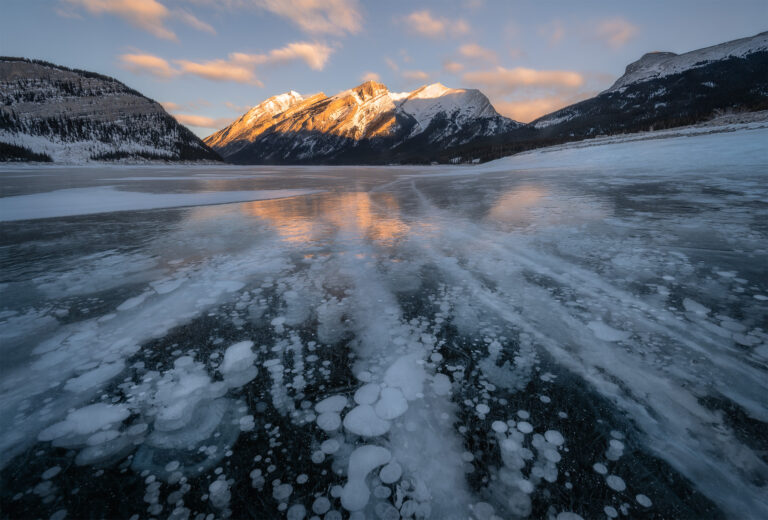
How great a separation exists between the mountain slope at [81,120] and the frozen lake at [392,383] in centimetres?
11811

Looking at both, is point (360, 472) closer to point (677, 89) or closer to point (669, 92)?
point (669, 92)

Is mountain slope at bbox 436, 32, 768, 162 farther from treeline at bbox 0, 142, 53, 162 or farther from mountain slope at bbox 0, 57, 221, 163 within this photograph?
treeline at bbox 0, 142, 53, 162

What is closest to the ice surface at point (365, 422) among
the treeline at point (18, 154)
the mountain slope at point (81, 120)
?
the treeline at point (18, 154)

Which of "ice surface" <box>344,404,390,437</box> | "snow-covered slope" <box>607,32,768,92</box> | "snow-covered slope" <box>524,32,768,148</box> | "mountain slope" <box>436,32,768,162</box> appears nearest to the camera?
"ice surface" <box>344,404,390,437</box>

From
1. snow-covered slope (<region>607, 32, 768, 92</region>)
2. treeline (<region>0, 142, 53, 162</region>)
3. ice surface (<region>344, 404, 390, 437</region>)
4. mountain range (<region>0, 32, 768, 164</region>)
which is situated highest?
snow-covered slope (<region>607, 32, 768, 92</region>)

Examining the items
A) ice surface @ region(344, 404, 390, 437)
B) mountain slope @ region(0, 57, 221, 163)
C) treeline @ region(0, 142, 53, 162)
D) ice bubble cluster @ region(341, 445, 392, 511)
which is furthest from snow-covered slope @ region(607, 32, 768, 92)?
treeline @ region(0, 142, 53, 162)

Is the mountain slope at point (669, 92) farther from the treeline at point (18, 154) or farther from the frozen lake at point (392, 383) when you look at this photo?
the treeline at point (18, 154)

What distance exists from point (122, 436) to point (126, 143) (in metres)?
143

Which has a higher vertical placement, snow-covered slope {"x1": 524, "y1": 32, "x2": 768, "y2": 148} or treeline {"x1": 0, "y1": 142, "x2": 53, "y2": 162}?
snow-covered slope {"x1": 524, "y1": 32, "x2": 768, "y2": 148}

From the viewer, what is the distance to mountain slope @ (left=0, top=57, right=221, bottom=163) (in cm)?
9381

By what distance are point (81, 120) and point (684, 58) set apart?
262 metres

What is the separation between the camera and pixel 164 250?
4418 mm

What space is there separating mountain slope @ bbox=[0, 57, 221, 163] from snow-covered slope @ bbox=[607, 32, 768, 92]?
215847 millimetres

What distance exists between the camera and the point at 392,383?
5.86 ft
